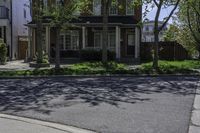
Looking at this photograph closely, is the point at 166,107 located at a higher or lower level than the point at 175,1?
lower

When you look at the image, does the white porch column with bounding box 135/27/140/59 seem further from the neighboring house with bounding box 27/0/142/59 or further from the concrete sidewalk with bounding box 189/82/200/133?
the concrete sidewalk with bounding box 189/82/200/133

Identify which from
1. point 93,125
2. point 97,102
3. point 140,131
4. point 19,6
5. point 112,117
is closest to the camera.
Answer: point 140,131

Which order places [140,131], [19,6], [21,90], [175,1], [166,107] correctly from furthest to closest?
[19,6]
[175,1]
[21,90]
[166,107]
[140,131]

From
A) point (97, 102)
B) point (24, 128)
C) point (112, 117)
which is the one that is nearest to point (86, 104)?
point (97, 102)

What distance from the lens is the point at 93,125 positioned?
31.7ft

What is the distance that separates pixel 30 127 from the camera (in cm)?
945

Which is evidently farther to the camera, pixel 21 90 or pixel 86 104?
pixel 21 90

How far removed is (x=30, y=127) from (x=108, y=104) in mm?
3330

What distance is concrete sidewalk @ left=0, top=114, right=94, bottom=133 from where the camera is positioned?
910 centimetres

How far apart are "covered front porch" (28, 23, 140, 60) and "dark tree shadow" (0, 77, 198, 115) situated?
22.6 meters

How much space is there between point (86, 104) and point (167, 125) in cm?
339

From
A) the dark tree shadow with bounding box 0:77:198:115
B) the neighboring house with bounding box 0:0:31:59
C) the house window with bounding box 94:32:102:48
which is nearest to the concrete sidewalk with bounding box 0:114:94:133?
the dark tree shadow with bounding box 0:77:198:115

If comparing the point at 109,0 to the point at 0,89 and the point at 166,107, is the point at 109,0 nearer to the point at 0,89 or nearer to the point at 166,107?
the point at 0,89

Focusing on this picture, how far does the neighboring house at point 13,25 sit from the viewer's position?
45531 millimetres
